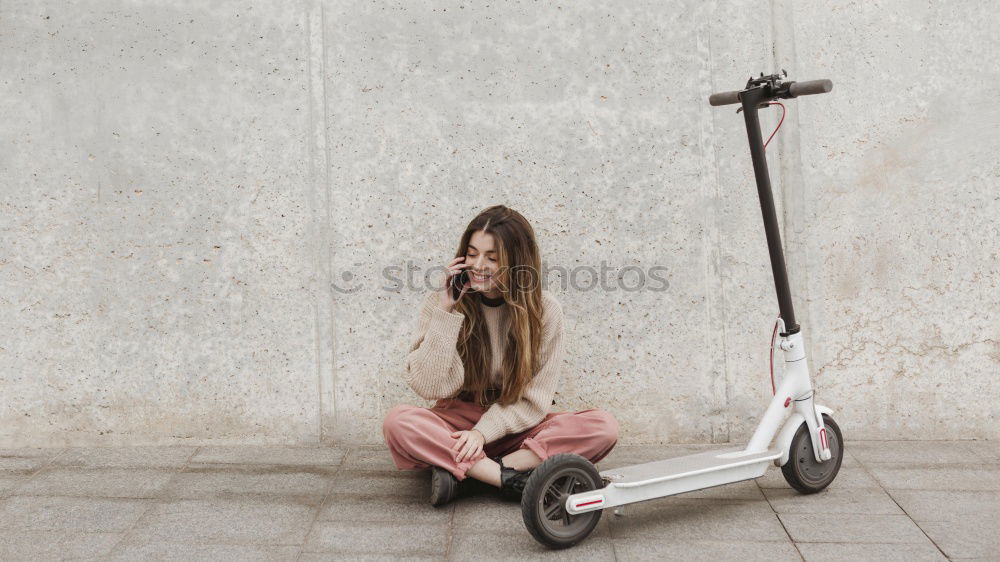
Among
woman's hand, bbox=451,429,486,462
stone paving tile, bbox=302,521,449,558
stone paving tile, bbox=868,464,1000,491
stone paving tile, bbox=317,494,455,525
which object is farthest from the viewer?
stone paving tile, bbox=868,464,1000,491

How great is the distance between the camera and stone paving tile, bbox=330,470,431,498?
9.88ft

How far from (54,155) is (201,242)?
2.21 feet

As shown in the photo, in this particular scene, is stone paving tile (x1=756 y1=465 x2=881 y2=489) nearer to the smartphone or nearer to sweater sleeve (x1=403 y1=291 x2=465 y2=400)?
sweater sleeve (x1=403 y1=291 x2=465 y2=400)

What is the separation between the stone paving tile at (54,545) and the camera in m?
2.47

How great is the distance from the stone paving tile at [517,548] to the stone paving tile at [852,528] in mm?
575

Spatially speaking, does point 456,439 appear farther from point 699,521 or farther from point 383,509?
point 699,521

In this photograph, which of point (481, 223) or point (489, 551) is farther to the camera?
point (481, 223)

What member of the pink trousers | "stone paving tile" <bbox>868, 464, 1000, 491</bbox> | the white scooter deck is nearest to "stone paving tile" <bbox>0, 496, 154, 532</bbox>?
the pink trousers

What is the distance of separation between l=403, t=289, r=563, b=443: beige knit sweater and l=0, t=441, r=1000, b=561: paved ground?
0.28m

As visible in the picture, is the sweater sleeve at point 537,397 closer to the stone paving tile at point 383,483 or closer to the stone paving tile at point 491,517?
the stone paving tile at point 491,517

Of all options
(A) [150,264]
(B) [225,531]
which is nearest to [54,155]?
(A) [150,264]

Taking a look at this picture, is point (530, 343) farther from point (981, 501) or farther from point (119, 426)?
point (119, 426)

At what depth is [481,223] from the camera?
2.93 meters

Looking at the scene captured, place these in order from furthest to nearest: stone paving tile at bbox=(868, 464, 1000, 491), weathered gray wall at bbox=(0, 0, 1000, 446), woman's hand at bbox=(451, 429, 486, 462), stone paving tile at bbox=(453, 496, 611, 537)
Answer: weathered gray wall at bbox=(0, 0, 1000, 446), stone paving tile at bbox=(868, 464, 1000, 491), woman's hand at bbox=(451, 429, 486, 462), stone paving tile at bbox=(453, 496, 611, 537)
